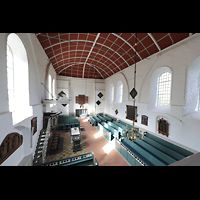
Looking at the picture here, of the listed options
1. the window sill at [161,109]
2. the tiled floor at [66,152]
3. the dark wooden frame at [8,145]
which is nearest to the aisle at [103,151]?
the tiled floor at [66,152]

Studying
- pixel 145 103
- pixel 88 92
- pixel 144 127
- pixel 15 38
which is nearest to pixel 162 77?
pixel 145 103

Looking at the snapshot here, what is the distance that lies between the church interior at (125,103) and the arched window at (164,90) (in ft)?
0.25

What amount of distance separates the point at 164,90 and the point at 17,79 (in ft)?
30.0

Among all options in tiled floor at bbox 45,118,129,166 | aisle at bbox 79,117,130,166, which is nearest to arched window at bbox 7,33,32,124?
tiled floor at bbox 45,118,129,166

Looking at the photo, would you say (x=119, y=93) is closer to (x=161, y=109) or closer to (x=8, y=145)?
(x=161, y=109)

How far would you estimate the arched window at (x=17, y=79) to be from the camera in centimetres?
356

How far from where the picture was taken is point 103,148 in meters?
6.82

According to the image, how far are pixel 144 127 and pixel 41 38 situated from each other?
10.5m

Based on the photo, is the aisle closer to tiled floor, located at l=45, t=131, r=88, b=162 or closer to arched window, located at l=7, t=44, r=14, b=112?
tiled floor, located at l=45, t=131, r=88, b=162

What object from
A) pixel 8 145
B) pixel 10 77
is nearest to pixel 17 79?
pixel 10 77

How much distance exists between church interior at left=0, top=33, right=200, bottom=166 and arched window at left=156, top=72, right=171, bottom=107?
0.08 m

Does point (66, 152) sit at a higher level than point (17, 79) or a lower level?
lower

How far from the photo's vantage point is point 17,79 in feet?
12.6
